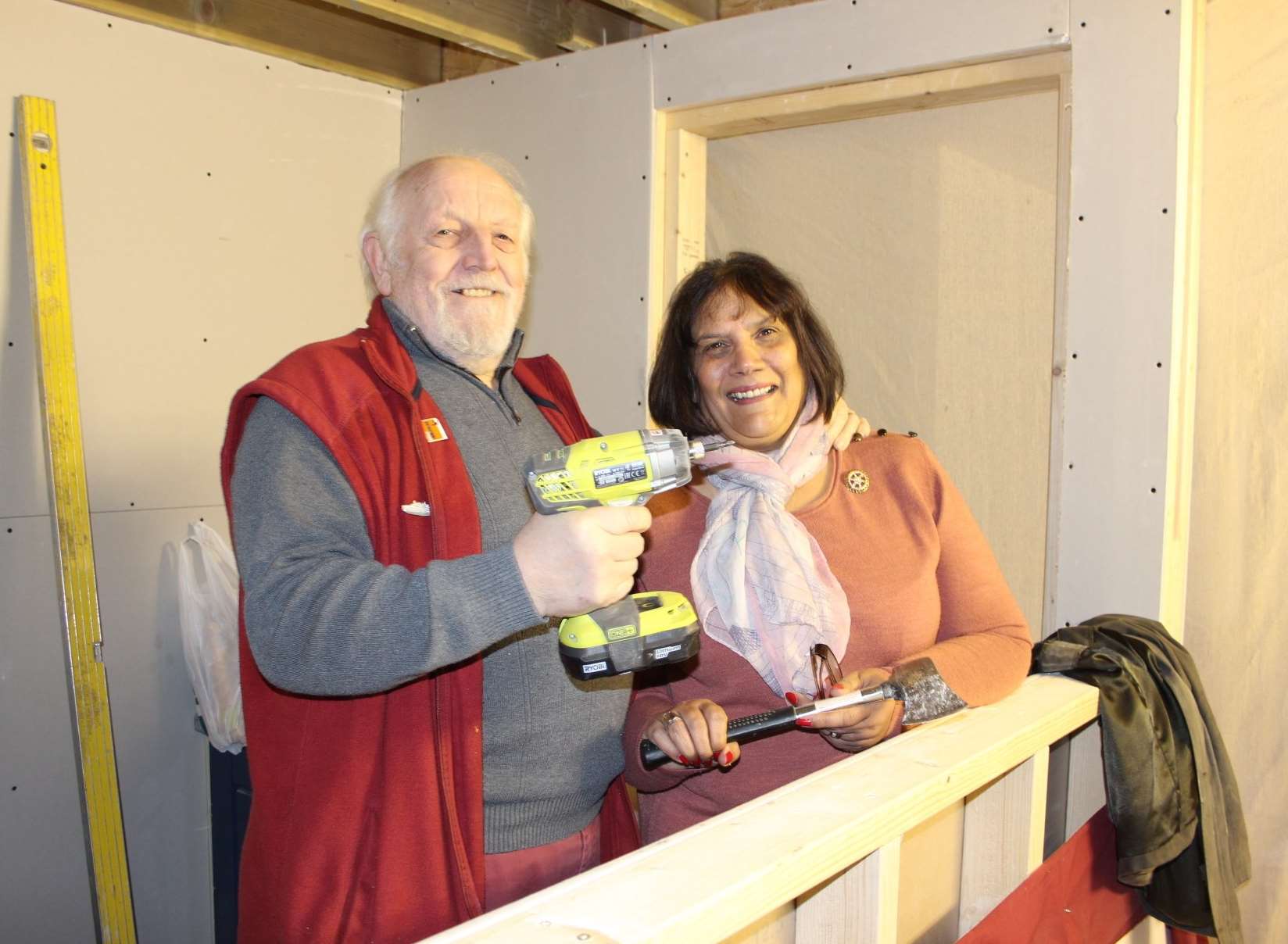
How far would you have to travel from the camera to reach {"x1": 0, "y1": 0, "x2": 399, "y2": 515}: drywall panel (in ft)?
7.67

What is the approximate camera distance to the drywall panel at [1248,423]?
2.12m

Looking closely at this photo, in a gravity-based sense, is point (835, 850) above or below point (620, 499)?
below

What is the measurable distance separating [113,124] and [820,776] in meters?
2.25

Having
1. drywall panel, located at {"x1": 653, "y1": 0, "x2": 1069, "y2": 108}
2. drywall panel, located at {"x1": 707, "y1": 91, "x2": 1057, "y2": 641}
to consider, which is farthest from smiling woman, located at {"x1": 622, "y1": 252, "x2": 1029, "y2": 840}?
drywall panel, located at {"x1": 707, "y1": 91, "x2": 1057, "y2": 641}

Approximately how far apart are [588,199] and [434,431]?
4.79ft

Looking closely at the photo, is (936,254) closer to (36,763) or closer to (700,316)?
(700,316)

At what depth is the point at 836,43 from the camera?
221 cm

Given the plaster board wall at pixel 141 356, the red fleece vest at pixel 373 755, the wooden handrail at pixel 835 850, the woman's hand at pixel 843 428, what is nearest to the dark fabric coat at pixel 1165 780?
the wooden handrail at pixel 835 850

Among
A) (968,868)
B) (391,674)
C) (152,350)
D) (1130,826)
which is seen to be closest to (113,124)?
(152,350)

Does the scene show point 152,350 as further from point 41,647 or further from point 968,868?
point 968,868

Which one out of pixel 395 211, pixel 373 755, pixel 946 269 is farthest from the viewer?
pixel 946 269

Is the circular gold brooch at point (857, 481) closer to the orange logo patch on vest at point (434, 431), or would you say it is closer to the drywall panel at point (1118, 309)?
the drywall panel at point (1118, 309)

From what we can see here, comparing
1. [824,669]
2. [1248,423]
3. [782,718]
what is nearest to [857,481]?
[824,669]

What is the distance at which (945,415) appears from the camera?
265 centimetres
